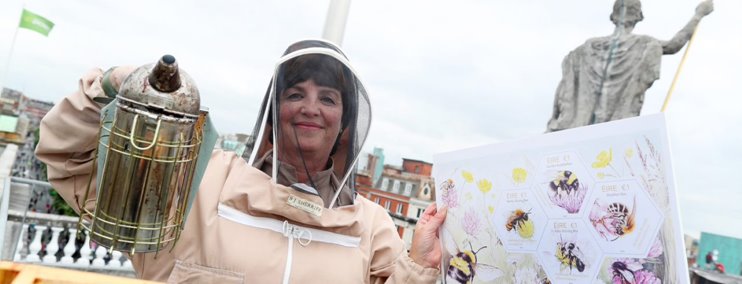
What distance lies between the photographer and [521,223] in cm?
166

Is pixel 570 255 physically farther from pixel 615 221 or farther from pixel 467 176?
pixel 467 176

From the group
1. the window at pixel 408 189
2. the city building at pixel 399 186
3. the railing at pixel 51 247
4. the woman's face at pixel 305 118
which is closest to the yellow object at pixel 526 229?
the woman's face at pixel 305 118

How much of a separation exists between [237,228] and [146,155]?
0.65m

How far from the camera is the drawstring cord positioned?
5.69 feet

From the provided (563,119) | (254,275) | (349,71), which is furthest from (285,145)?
(563,119)

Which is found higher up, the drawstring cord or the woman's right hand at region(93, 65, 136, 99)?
the woman's right hand at region(93, 65, 136, 99)

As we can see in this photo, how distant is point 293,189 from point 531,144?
866mm

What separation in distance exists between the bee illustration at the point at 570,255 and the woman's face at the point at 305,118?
3.20 feet

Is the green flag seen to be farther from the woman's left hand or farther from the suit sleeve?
the woman's left hand


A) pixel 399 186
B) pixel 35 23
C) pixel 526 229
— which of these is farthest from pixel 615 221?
pixel 399 186

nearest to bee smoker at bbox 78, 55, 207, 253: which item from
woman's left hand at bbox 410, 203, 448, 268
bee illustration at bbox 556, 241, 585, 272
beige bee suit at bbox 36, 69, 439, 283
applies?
beige bee suit at bbox 36, 69, 439, 283

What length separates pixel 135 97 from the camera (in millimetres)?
1103

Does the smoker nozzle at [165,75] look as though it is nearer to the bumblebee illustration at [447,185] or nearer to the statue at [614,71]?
the bumblebee illustration at [447,185]

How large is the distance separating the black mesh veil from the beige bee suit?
0.13m
